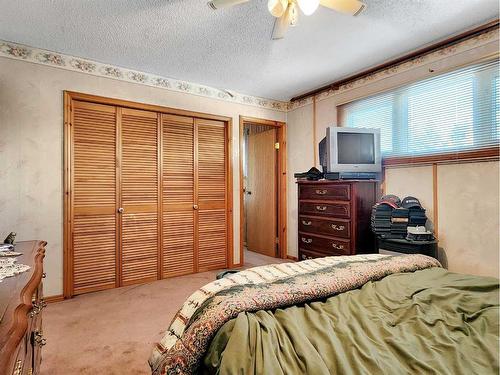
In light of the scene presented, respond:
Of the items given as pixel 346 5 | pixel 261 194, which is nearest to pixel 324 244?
pixel 261 194

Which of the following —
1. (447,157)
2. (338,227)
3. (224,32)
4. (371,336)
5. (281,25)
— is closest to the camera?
(371,336)

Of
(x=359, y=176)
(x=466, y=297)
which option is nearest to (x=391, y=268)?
(x=466, y=297)

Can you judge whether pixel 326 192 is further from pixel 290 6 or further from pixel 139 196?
pixel 139 196

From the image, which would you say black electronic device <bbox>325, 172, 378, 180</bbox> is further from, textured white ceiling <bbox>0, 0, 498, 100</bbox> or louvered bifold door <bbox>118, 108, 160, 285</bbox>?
louvered bifold door <bbox>118, 108, 160, 285</bbox>

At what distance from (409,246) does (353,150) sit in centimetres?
109

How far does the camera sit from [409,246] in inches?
97.2

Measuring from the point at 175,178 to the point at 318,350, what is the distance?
2.97 m

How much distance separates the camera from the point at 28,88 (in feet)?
8.82

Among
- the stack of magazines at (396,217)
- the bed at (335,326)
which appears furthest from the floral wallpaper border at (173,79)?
the bed at (335,326)

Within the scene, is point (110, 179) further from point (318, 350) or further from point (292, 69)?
point (318, 350)

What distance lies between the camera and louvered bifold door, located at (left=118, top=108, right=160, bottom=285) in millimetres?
3193

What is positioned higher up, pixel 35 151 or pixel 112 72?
pixel 112 72

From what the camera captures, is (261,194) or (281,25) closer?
(281,25)

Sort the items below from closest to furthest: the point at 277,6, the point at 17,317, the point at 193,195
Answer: the point at 17,317
the point at 277,6
the point at 193,195
